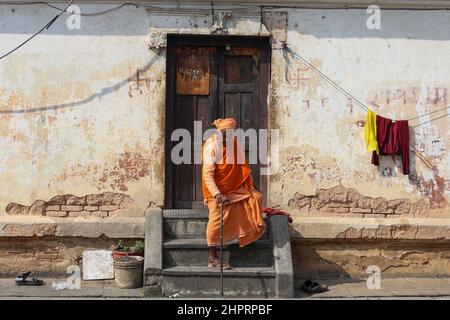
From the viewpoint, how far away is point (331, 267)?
860 centimetres

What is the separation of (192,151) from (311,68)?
6.47ft

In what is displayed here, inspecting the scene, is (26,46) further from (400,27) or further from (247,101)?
(400,27)

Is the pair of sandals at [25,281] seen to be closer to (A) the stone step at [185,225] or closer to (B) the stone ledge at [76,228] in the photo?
(B) the stone ledge at [76,228]

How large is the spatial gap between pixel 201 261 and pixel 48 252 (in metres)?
2.09

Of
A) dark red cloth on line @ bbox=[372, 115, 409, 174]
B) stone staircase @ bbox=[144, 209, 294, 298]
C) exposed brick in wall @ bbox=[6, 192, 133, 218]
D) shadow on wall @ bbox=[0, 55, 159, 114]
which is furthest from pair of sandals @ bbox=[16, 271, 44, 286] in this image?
dark red cloth on line @ bbox=[372, 115, 409, 174]

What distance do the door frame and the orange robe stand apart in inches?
35.4

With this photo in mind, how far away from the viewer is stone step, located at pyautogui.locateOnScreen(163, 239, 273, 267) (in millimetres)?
7945

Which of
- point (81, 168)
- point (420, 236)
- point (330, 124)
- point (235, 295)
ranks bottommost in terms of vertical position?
point (235, 295)

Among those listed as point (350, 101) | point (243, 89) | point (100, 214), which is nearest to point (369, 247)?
point (350, 101)

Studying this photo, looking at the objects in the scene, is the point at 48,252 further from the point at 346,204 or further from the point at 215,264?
the point at 346,204

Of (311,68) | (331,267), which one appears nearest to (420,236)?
(331,267)

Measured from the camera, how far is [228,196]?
785cm

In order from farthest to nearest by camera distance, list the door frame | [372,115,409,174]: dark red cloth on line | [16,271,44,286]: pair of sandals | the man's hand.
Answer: the door frame
[372,115,409,174]: dark red cloth on line
[16,271,44,286]: pair of sandals
the man's hand

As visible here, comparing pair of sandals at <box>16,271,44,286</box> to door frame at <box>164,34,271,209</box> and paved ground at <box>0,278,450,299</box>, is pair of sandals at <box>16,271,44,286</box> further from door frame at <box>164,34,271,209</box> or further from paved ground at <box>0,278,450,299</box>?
door frame at <box>164,34,271,209</box>
